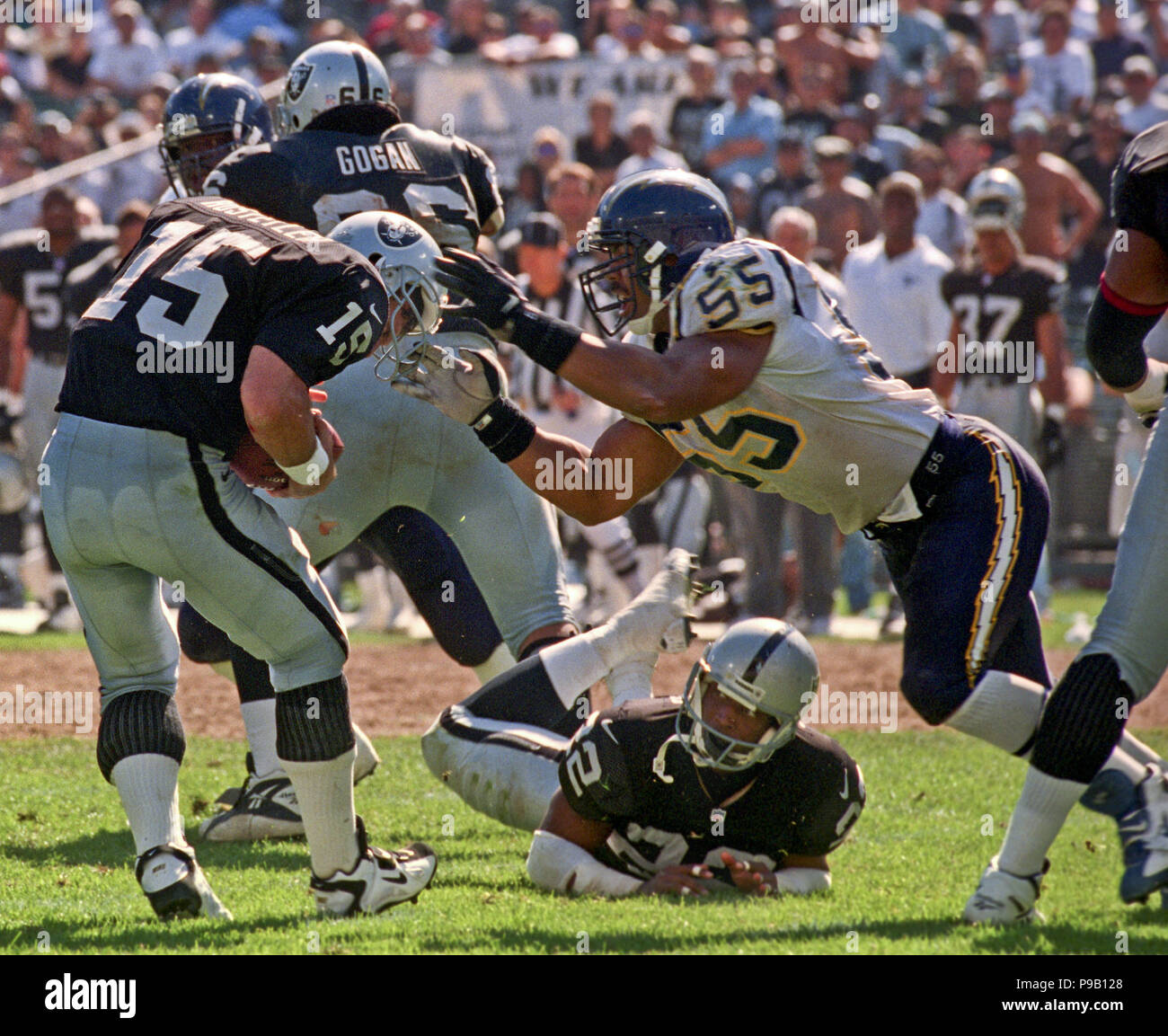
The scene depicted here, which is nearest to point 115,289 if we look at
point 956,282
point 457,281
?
point 457,281

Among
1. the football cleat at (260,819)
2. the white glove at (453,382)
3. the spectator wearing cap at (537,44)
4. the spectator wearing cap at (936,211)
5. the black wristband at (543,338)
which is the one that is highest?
the spectator wearing cap at (537,44)

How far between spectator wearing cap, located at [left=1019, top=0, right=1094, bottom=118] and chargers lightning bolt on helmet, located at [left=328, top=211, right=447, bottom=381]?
1023 centimetres

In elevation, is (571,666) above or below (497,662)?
above

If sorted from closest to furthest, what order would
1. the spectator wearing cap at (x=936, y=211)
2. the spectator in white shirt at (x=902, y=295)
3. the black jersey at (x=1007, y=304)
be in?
1. the black jersey at (x=1007, y=304)
2. the spectator in white shirt at (x=902, y=295)
3. the spectator wearing cap at (x=936, y=211)

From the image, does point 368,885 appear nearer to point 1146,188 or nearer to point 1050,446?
point 1146,188

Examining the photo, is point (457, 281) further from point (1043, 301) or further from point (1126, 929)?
point (1043, 301)

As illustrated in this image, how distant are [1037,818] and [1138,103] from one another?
9.85 metres

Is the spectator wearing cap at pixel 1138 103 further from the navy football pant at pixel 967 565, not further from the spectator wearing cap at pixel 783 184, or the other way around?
the navy football pant at pixel 967 565

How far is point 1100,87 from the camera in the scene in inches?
525

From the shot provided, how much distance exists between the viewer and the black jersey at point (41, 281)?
991 cm

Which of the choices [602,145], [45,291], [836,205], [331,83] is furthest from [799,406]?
[602,145]

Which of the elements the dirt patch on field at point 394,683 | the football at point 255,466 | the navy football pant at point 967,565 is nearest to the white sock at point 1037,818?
the navy football pant at point 967,565

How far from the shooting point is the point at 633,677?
5.25 m

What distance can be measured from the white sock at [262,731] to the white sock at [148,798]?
1.19 metres
